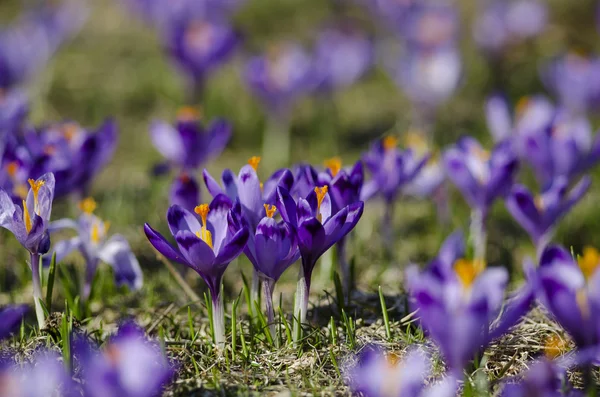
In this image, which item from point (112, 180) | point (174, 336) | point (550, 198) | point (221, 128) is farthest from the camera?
point (112, 180)

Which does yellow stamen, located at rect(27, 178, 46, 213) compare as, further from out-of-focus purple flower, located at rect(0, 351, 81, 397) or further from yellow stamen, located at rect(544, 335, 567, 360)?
yellow stamen, located at rect(544, 335, 567, 360)

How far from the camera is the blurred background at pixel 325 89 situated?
332 cm

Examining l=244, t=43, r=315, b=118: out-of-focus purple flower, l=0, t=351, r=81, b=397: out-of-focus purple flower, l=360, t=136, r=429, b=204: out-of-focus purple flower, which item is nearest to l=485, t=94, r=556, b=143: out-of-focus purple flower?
l=360, t=136, r=429, b=204: out-of-focus purple flower

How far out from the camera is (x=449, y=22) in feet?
15.7

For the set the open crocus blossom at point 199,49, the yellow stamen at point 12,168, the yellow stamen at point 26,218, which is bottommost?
the yellow stamen at point 26,218

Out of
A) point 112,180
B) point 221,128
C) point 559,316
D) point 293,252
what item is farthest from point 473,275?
point 112,180

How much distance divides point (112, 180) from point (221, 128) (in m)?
1.25

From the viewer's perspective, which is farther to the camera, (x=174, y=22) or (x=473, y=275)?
(x=174, y=22)

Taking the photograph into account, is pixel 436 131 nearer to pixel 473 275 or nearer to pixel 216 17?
pixel 216 17

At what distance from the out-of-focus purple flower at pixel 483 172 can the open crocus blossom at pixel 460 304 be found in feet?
2.87

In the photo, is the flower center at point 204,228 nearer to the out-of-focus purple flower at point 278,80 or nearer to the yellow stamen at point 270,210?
the yellow stamen at point 270,210

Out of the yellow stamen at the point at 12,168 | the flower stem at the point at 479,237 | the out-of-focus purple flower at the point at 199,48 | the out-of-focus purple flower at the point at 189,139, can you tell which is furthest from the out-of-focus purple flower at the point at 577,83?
the yellow stamen at the point at 12,168

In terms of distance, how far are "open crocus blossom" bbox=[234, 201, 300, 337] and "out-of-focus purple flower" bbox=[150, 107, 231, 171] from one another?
1.07 metres

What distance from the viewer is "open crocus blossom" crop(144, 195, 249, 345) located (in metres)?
1.81
